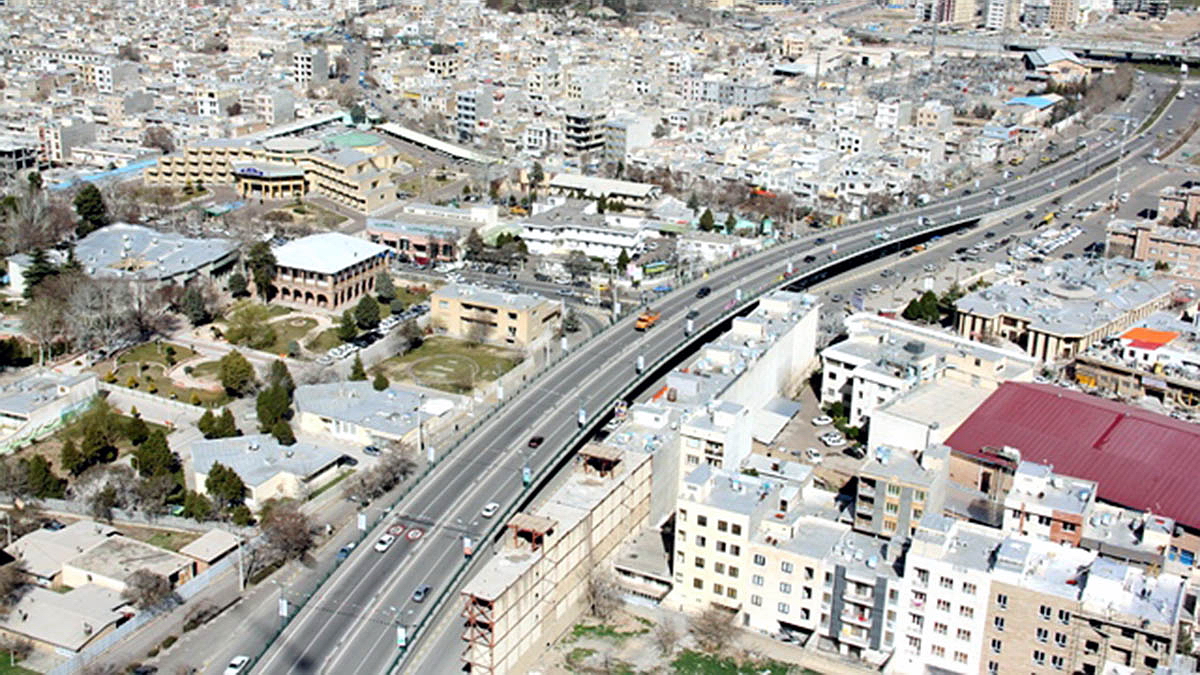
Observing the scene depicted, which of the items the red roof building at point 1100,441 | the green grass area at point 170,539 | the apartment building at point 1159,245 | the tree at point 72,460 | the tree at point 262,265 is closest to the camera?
the red roof building at point 1100,441

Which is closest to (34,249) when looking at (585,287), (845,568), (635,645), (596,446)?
(585,287)

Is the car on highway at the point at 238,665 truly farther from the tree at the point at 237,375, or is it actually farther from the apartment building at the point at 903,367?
the apartment building at the point at 903,367

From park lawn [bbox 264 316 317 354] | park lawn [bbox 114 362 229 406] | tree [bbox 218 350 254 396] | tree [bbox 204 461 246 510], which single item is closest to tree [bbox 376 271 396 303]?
park lawn [bbox 264 316 317 354]

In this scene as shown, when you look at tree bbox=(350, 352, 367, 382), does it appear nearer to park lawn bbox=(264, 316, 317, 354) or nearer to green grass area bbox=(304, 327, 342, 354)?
green grass area bbox=(304, 327, 342, 354)

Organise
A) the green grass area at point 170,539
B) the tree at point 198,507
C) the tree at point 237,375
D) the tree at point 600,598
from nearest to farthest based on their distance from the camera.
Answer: the tree at point 600,598 < the green grass area at point 170,539 < the tree at point 198,507 < the tree at point 237,375

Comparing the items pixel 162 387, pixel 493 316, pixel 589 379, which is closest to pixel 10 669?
pixel 162 387

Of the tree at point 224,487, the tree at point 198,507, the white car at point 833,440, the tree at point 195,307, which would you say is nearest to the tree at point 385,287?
the tree at point 195,307

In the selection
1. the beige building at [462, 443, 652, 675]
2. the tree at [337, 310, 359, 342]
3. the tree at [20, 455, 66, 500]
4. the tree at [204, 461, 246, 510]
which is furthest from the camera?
the tree at [337, 310, 359, 342]
